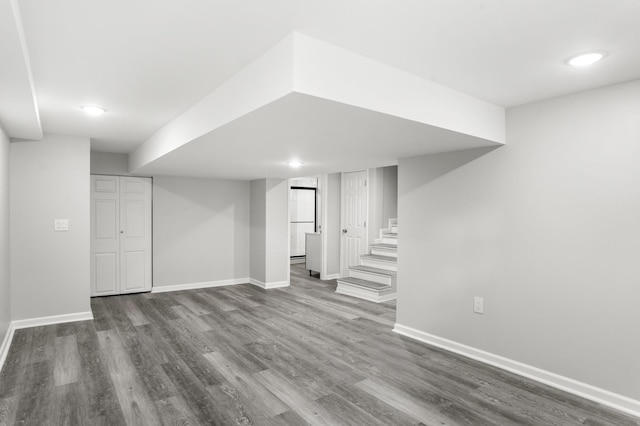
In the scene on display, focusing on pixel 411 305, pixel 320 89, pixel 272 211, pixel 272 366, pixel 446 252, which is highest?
pixel 320 89

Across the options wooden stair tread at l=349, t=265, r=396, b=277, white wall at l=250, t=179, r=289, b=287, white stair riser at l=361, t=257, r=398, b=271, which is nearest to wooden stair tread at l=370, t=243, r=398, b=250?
white stair riser at l=361, t=257, r=398, b=271

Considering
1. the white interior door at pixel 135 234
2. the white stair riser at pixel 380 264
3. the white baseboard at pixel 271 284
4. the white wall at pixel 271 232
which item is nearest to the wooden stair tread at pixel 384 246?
the white stair riser at pixel 380 264

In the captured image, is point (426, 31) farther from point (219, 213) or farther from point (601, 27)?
point (219, 213)

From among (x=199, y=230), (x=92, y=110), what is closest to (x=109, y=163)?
(x=199, y=230)

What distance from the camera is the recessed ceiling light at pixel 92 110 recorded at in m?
3.08

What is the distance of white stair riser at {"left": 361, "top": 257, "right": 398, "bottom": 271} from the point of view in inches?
234

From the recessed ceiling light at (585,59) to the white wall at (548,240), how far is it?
1.89 feet

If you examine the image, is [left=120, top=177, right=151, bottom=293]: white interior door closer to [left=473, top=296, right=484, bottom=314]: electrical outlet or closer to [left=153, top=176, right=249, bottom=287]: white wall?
[left=153, top=176, right=249, bottom=287]: white wall

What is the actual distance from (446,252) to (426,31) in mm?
2280

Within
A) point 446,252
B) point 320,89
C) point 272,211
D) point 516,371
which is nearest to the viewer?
point 320,89

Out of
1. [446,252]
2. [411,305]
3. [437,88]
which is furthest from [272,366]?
[437,88]

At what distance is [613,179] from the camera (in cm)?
250

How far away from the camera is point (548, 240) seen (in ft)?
9.23

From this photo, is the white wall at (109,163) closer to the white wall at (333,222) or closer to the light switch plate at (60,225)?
the light switch plate at (60,225)
